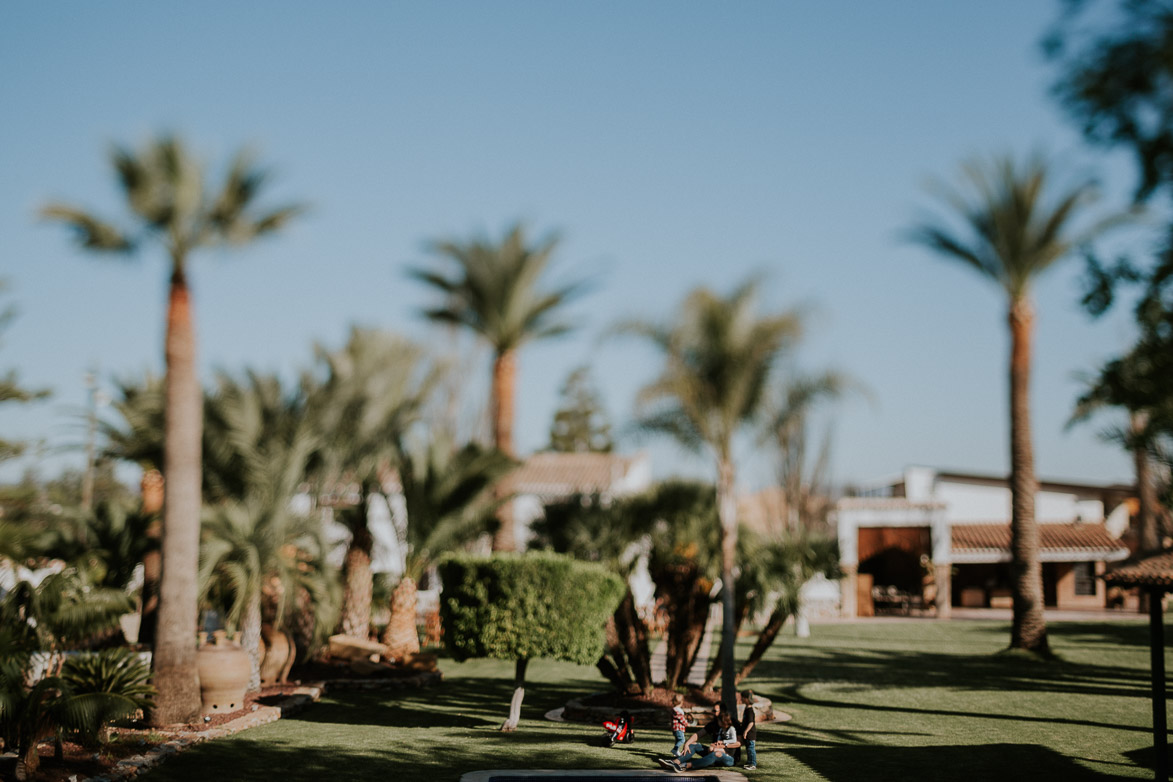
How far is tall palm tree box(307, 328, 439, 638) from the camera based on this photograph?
1955cm

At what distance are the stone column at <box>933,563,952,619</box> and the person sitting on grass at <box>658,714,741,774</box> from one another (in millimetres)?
25113

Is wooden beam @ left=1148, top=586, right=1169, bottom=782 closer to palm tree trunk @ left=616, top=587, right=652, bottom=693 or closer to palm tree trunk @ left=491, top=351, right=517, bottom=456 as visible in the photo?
palm tree trunk @ left=616, top=587, right=652, bottom=693

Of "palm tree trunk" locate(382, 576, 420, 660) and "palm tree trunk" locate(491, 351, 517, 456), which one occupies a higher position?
"palm tree trunk" locate(491, 351, 517, 456)

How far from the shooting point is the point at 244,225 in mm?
14547

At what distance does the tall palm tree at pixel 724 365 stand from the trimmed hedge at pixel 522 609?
3.32 metres

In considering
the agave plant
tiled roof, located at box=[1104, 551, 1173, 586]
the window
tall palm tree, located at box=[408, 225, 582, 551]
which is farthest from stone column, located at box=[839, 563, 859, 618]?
the agave plant

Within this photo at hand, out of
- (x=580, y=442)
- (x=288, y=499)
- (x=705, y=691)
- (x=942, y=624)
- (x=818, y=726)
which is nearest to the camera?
(x=818, y=726)

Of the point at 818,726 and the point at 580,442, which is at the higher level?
the point at 580,442

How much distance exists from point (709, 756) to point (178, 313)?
30.4ft

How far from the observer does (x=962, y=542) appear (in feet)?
129

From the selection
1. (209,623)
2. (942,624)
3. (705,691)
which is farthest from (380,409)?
(942,624)

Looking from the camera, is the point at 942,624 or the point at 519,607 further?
the point at 942,624

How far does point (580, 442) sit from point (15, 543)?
50794mm

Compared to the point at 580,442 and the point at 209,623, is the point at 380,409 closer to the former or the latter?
the point at 209,623
